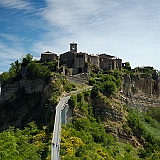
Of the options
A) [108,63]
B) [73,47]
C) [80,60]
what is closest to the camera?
[80,60]

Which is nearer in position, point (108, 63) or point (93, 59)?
point (93, 59)

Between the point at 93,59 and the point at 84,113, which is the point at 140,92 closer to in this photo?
the point at 93,59

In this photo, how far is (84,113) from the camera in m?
68.3

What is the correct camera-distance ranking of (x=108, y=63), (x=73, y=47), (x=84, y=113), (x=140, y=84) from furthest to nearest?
(x=140, y=84), (x=73, y=47), (x=108, y=63), (x=84, y=113)

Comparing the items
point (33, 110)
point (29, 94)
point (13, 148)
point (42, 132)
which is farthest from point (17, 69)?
point (13, 148)

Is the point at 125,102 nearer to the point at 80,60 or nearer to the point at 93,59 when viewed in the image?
the point at 93,59

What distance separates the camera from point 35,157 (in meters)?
46.1

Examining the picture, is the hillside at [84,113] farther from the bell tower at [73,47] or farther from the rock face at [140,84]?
the bell tower at [73,47]

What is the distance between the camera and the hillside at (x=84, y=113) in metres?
53.1

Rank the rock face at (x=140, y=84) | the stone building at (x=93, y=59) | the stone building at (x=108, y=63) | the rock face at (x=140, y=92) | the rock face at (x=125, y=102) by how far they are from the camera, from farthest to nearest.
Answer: the stone building at (x=108, y=63) < the rock face at (x=140, y=84) < the stone building at (x=93, y=59) < the rock face at (x=140, y=92) < the rock face at (x=125, y=102)

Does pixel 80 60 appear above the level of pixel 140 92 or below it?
above

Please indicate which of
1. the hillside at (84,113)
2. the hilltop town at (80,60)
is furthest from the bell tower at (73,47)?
the hillside at (84,113)

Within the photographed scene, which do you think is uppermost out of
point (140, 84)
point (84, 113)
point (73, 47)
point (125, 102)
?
point (73, 47)

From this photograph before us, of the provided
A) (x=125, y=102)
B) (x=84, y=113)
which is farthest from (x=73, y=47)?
(x=84, y=113)
